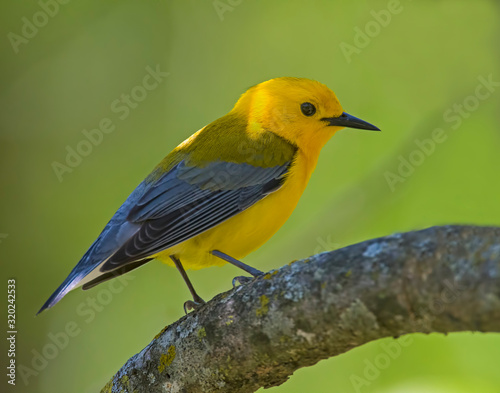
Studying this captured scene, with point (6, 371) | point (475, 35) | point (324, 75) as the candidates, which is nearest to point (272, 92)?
point (324, 75)

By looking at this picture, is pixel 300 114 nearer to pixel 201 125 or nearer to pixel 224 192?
pixel 224 192

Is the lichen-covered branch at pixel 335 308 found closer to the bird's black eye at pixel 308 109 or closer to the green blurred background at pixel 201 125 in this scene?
the green blurred background at pixel 201 125

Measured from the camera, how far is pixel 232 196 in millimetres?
3893

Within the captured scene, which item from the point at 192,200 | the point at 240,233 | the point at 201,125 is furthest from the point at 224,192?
the point at 201,125

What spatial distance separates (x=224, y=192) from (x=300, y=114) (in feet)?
3.26

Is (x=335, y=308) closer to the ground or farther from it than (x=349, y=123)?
closer to the ground

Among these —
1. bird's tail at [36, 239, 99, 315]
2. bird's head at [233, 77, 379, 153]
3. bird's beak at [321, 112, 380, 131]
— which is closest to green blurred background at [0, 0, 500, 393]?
bird's beak at [321, 112, 380, 131]

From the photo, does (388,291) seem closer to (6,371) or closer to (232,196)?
(232,196)

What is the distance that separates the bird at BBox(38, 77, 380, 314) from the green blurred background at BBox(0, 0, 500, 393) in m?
0.74

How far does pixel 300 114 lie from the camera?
4469 mm

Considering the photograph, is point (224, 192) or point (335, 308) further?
point (224, 192)

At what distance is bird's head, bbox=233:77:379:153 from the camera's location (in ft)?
14.4

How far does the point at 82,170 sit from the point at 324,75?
278cm

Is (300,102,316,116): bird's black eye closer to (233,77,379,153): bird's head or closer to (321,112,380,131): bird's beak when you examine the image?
(233,77,379,153): bird's head
